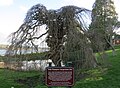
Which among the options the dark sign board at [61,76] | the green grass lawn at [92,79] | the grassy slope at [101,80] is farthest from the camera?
the green grass lawn at [92,79]

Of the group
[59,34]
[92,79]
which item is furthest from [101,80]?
[59,34]

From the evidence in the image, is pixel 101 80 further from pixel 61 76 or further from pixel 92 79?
pixel 61 76

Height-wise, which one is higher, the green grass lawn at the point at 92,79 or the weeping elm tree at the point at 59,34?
the weeping elm tree at the point at 59,34

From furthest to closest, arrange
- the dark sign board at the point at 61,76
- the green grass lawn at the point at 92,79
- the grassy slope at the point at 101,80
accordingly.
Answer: the green grass lawn at the point at 92,79 < the grassy slope at the point at 101,80 < the dark sign board at the point at 61,76

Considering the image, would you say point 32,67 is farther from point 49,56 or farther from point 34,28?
point 34,28

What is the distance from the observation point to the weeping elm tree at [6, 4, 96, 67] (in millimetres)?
13758

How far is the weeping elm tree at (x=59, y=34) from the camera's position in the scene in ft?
45.1

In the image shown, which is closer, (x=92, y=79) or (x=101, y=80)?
(x=101, y=80)

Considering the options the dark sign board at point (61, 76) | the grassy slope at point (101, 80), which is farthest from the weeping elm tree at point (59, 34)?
the dark sign board at point (61, 76)

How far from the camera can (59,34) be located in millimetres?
15000

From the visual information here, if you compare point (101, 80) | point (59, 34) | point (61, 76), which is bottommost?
point (101, 80)

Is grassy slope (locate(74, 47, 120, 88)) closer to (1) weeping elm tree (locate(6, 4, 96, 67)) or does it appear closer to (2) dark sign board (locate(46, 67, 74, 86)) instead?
(1) weeping elm tree (locate(6, 4, 96, 67))

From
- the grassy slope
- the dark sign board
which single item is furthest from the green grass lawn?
the dark sign board

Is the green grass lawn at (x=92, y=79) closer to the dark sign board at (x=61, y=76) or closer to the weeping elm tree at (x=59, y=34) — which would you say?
the weeping elm tree at (x=59, y=34)
